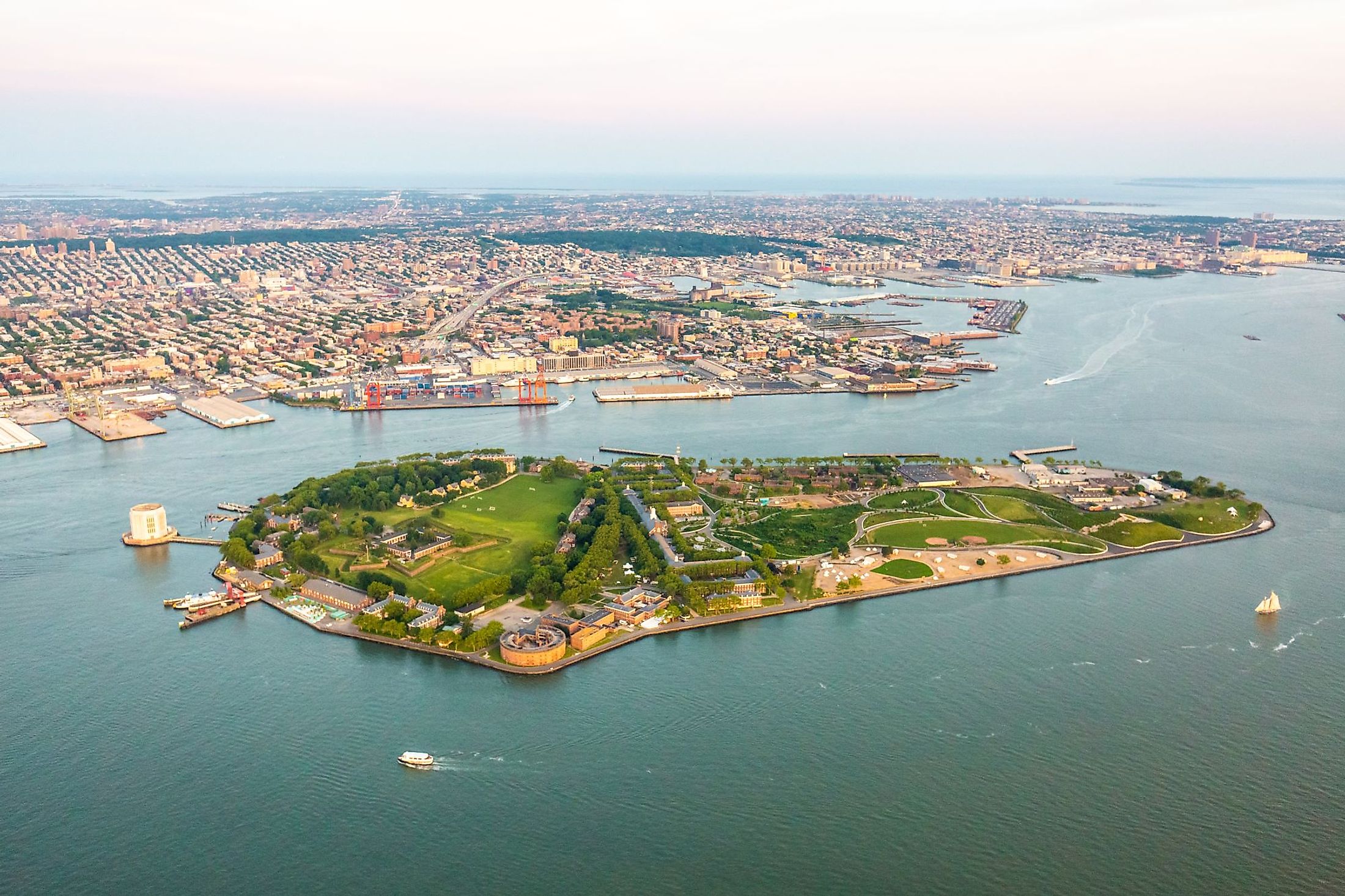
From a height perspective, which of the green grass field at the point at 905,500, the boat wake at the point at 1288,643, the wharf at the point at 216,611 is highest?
the green grass field at the point at 905,500

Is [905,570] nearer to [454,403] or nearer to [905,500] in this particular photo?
[905,500]

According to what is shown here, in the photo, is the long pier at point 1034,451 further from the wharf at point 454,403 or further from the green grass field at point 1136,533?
the wharf at point 454,403

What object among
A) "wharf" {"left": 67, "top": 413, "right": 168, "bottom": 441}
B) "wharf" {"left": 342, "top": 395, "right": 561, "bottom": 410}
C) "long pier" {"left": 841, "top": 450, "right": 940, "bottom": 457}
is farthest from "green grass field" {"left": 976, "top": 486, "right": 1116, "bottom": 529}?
"wharf" {"left": 67, "top": 413, "right": 168, "bottom": 441}

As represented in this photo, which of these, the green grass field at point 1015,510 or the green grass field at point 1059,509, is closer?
the green grass field at point 1059,509

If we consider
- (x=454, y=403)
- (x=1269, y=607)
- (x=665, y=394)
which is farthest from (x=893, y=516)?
(x=454, y=403)

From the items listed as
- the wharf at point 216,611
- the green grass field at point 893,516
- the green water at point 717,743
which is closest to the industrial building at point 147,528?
the green water at point 717,743

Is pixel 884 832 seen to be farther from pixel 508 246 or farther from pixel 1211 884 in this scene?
pixel 508 246

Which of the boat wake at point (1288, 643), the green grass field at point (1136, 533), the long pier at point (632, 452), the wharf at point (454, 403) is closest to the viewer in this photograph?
the boat wake at point (1288, 643)
